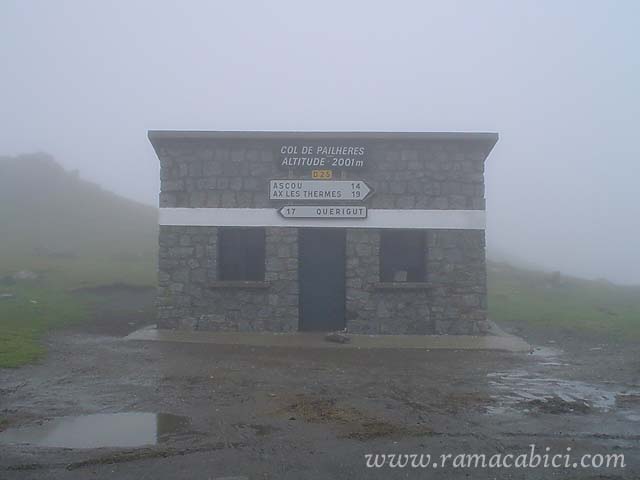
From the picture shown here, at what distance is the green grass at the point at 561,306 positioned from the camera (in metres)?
15.2

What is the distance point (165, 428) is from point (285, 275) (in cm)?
772

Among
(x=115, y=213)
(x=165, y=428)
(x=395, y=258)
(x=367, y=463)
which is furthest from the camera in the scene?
(x=115, y=213)

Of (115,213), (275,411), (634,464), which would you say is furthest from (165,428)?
(115,213)

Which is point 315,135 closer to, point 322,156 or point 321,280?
point 322,156

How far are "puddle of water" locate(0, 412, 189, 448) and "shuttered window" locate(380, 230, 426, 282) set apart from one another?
829cm

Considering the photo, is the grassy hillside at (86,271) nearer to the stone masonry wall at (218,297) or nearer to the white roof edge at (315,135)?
the stone masonry wall at (218,297)

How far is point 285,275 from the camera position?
13.8 m

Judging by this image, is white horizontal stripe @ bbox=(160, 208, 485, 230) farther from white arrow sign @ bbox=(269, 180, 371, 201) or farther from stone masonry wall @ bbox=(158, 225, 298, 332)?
stone masonry wall @ bbox=(158, 225, 298, 332)

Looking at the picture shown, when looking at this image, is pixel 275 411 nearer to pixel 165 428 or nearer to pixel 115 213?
pixel 165 428

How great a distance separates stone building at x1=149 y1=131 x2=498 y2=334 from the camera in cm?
1374

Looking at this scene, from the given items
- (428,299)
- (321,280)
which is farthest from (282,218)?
(428,299)

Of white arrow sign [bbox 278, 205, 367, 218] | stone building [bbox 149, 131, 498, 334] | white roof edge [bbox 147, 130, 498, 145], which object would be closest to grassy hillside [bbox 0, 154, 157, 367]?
stone building [bbox 149, 131, 498, 334]

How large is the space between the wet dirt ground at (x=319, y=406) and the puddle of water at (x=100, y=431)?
4.2 inches

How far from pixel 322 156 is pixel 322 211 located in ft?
4.12
